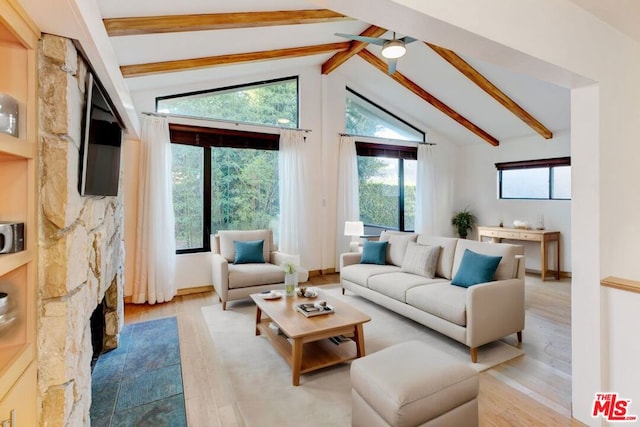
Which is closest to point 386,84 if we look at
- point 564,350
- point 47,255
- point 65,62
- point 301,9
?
point 301,9

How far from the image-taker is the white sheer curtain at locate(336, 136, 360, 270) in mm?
5707

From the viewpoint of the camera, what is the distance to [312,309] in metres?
2.74

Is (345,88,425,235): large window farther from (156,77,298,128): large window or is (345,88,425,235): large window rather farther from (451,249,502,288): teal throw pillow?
(451,249,502,288): teal throw pillow

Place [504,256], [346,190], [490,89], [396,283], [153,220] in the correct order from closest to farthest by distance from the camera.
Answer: [504,256] → [396,283] → [153,220] → [490,89] → [346,190]

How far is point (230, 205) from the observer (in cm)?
489

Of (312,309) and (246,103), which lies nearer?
(312,309)

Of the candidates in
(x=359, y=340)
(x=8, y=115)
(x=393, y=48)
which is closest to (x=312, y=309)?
(x=359, y=340)

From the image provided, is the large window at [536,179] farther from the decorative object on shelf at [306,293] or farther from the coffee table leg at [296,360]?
the coffee table leg at [296,360]

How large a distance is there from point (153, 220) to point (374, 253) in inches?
117

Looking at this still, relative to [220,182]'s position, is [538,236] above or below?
below

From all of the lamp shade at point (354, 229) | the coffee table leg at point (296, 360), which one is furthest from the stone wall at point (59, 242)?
the lamp shade at point (354, 229)

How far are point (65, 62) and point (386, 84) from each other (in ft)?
17.2

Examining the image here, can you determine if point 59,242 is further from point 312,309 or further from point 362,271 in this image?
point 362,271

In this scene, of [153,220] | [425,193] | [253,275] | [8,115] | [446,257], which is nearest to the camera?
[8,115]
